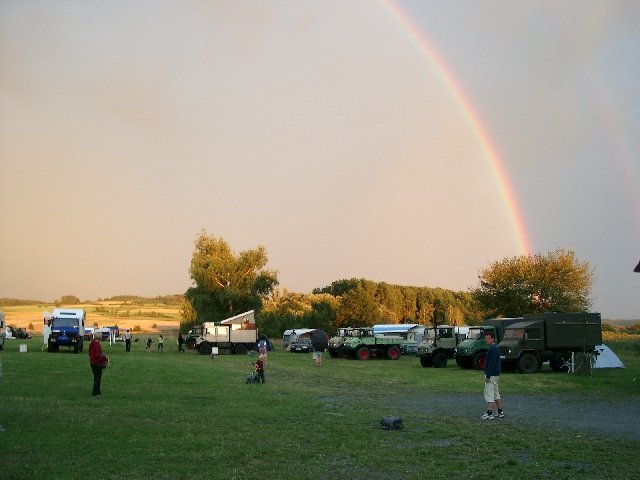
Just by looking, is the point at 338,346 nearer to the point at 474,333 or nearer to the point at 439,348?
the point at 439,348

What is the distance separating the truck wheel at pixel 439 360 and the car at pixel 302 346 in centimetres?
2266

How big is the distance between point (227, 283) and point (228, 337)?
1750cm

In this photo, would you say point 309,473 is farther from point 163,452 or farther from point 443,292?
point 443,292

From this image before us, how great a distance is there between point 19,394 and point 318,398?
26.6 ft

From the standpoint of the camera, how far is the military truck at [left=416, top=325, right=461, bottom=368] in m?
35.4

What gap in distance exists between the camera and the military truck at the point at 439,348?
116 feet

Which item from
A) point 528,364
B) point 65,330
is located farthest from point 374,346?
point 65,330

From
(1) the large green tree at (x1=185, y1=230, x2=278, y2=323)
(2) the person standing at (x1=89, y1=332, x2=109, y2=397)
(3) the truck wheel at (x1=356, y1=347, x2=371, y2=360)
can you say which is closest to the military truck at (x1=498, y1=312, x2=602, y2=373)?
(3) the truck wheel at (x1=356, y1=347, x2=371, y2=360)

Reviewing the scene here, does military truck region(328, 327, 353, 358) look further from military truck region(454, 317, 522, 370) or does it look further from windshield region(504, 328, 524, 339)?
windshield region(504, 328, 524, 339)

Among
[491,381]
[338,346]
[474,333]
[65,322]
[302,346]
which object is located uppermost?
[65,322]

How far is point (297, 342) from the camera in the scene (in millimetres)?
57312

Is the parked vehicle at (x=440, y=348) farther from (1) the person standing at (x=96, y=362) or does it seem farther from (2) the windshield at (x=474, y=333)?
(1) the person standing at (x=96, y=362)

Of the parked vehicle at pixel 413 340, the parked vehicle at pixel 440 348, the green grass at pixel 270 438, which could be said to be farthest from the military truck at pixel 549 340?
the parked vehicle at pixel 413 340

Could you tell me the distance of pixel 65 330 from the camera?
4691 centimetres
